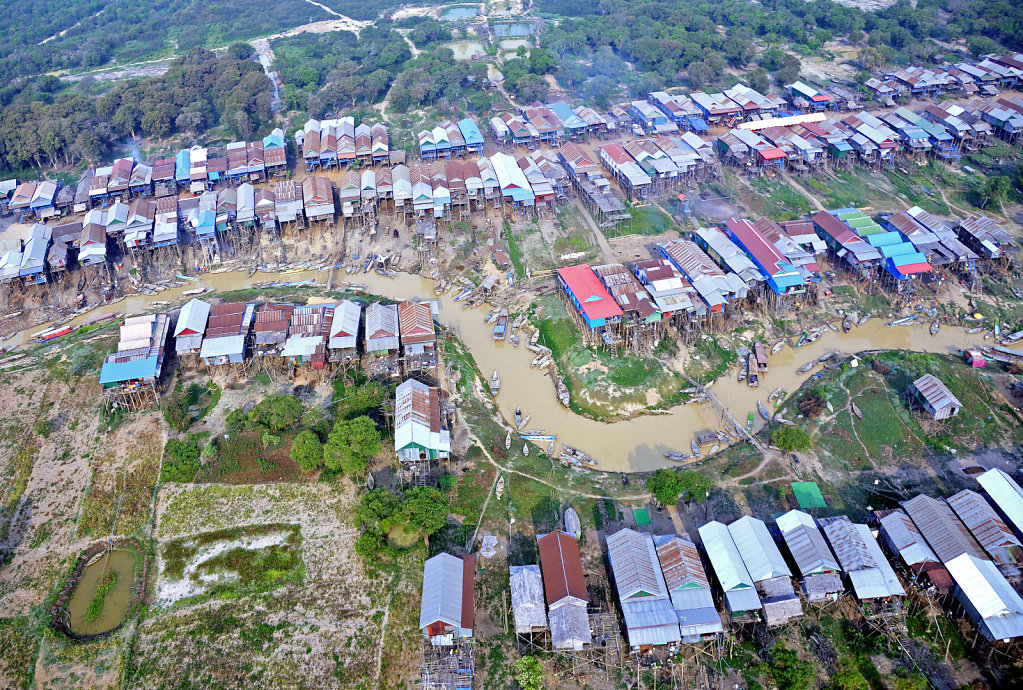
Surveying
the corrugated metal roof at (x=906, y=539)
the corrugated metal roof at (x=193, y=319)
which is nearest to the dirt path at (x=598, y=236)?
the corrugated metal roof at (x=906, y=539)

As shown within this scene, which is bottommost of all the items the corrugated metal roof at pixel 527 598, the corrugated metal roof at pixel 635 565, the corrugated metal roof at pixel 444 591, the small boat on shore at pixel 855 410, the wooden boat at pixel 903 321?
the wooden boat at pixel 903 321

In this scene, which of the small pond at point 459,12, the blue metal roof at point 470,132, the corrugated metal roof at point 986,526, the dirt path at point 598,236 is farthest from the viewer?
the small pond at point 459,12

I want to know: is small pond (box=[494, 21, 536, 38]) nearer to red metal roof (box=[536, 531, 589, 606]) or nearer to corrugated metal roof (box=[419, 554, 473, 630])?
red metal roof (box=[536, 531, 589, 606])

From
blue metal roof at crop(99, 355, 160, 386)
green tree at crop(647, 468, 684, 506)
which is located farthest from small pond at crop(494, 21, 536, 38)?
green tree at crop(647, 468, 684, 506)

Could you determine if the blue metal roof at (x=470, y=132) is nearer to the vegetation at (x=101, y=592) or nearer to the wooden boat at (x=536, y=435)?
the wooden boat at (x=536, y=435)

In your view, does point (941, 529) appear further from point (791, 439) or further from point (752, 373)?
point (752, 373)

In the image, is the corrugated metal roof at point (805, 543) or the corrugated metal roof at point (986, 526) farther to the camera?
the corrugated metal roof at point (986, 526)

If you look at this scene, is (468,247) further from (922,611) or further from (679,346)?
(922,611)
